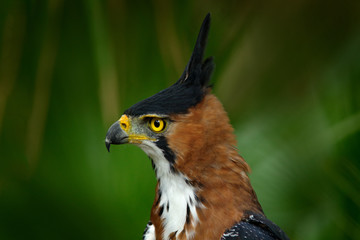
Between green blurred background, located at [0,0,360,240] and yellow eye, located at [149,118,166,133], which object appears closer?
yellow eye, located at [149,118,166,133]

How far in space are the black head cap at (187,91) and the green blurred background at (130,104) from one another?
489 millimetres

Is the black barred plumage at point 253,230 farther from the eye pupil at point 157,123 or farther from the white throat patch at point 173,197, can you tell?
the eye pupil at point 157,123

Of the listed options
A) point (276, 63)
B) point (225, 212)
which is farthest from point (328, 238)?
point (276, 63)

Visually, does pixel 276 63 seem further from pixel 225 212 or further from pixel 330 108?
pixel 225 212

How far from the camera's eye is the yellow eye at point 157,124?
1727 millimetres

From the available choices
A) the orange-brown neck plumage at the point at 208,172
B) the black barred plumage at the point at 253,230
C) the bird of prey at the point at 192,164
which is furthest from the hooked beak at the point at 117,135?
the black barred plumage at the point at 253,230

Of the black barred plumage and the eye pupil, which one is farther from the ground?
the eye pupil

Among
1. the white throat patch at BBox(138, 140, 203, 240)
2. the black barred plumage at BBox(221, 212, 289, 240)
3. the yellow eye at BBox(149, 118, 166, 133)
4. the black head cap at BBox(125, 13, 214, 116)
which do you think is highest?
the black head cap at BBox(125, 13, 214, 116)

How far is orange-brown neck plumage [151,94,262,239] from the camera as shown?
1697mm

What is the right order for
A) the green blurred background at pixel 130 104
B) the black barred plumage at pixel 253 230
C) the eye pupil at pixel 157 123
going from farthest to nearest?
the green blurred background at pixel 130 104 < the eye pupil at pixel 157 123 < the black barred plumage at pixel 253 230

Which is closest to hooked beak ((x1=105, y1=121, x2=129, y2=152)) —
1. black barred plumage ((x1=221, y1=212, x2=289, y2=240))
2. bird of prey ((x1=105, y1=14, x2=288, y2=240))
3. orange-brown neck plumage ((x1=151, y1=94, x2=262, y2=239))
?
bird of prey ((x1=105, y1=14, x2=288, y2=240))

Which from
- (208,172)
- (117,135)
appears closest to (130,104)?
(117,135)

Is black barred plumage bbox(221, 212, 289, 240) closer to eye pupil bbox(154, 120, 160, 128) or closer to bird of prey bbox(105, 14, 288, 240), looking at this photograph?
bird of prey bbox(105, 14, 288, 240)

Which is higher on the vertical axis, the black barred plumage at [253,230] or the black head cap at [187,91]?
the black head cap at [187,91]
